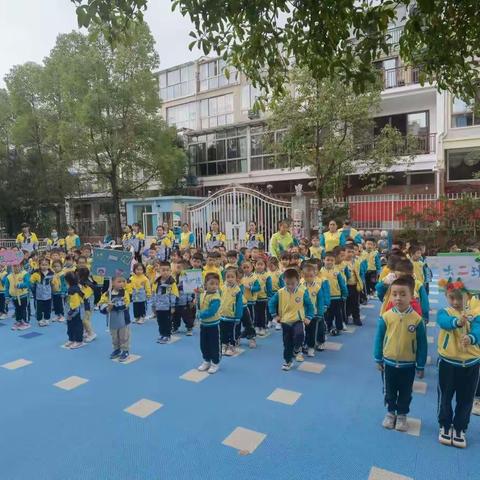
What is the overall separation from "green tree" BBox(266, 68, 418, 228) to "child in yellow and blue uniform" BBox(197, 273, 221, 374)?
326 inches

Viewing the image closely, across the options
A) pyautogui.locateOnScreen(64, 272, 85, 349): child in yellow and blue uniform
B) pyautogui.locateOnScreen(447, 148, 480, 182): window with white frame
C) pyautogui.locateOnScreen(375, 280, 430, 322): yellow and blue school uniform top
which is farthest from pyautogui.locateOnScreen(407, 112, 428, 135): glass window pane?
pyautogui.locateOnScreen(64, 272, 85, 349): child in yellow and blue uniform

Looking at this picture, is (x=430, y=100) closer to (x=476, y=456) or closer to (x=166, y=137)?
(x=166, y=137)

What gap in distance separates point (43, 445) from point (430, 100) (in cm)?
1748

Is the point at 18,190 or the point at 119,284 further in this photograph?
the point at 18,190

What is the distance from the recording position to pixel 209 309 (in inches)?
192

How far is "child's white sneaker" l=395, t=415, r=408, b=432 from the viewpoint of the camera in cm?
349

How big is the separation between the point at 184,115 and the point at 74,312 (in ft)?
66.3

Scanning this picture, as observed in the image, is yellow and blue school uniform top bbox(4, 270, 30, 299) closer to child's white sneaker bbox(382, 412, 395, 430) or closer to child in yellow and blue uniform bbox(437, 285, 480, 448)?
child's white sneaker bbox(382, 412, 395, 430)

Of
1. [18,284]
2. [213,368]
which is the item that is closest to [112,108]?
[18,284]

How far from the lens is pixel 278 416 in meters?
3.81

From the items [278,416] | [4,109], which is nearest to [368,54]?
[278,416]

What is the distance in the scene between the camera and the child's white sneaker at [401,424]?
11.5 ft

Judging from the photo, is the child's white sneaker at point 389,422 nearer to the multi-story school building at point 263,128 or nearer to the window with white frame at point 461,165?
the multi-story school building at point 263,128

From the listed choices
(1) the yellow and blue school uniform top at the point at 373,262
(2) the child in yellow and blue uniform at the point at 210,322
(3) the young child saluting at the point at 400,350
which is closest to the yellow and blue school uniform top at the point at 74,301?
(2) the child in yellow and blue uniform at the point at 210,322
